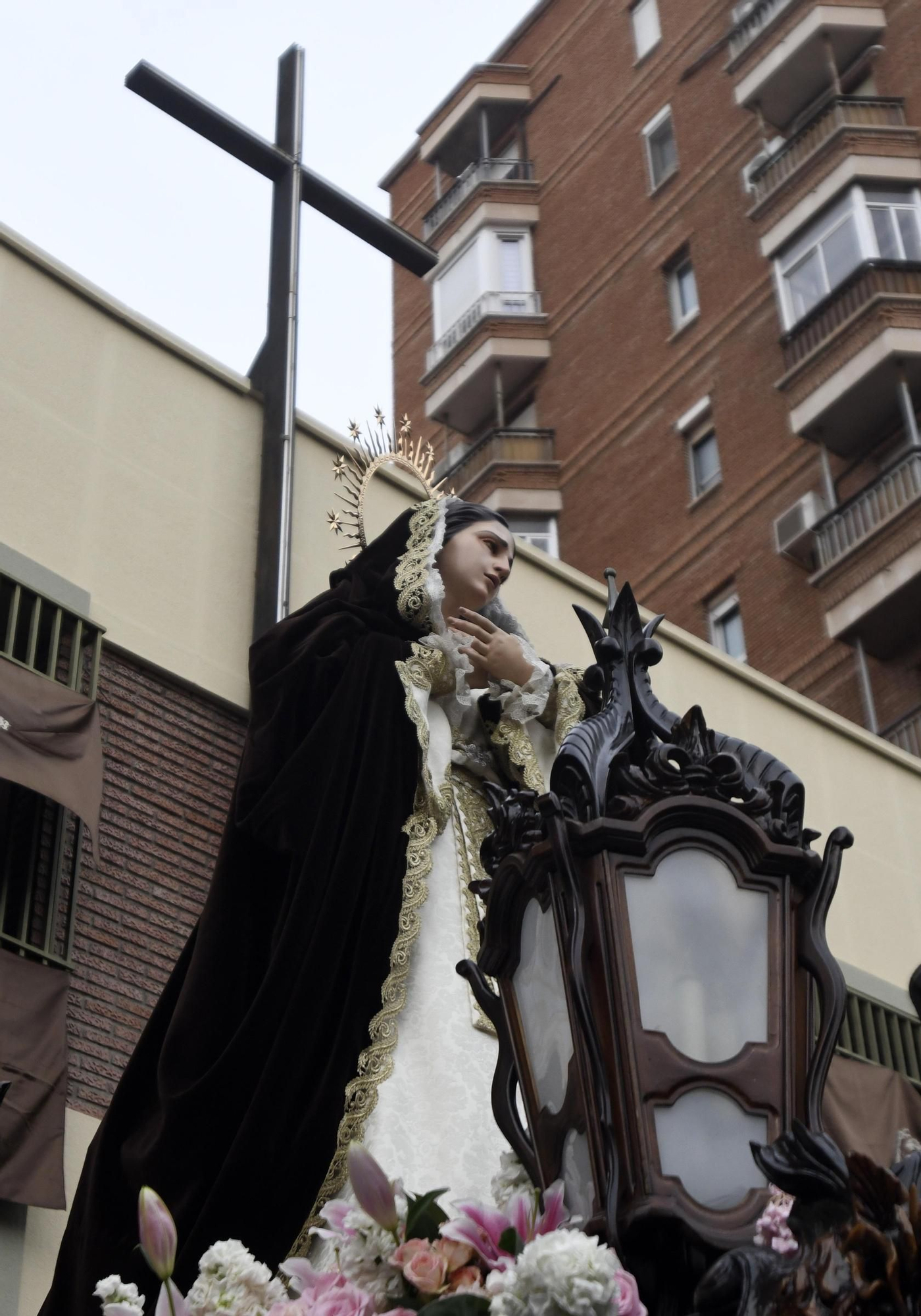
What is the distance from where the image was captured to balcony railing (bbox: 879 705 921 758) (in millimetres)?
18592

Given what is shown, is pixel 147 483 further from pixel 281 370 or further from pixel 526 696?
pixel 526 696

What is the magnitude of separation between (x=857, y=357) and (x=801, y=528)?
181 centimetres

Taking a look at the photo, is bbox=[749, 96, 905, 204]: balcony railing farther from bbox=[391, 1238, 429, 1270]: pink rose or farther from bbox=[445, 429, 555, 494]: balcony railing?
bbox=[391, 1238, 429, 1270]: pink rose

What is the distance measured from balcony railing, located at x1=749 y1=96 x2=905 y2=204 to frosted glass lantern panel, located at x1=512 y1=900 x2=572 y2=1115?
Result: 1963 cm

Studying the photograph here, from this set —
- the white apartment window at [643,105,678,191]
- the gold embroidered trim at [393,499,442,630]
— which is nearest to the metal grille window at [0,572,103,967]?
the gold embroidered trim at [393,499,442,630]

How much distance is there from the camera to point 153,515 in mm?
8305

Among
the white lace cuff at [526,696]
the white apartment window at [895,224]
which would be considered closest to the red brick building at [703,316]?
the white apartment window at [895,224]

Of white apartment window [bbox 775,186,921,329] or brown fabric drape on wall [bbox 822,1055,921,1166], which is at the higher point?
white apartment window [bbox 775,186,921,329]

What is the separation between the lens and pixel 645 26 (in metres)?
25.6

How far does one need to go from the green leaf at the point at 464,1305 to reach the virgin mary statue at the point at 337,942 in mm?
1572

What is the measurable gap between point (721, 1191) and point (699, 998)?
26 centimetres

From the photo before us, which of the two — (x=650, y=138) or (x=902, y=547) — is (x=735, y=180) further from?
(x=902, y=547)

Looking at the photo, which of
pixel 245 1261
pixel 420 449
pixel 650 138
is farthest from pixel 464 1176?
pixel 650 138

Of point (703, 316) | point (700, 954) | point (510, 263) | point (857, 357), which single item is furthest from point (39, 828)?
point (510, 263)
